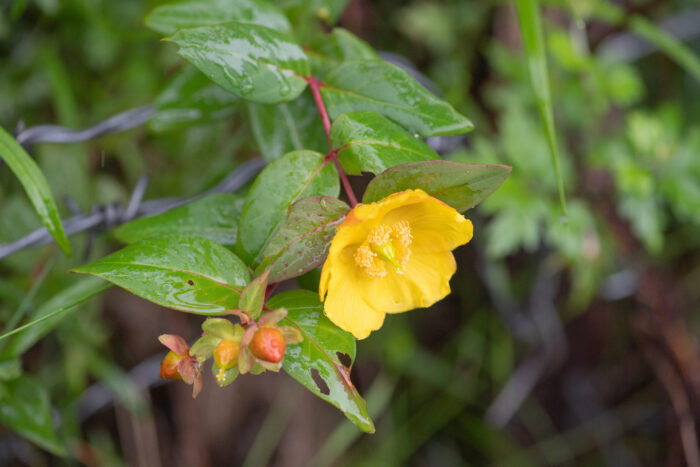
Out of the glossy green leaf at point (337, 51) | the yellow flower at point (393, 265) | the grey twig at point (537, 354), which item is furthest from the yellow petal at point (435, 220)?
the grey twig at point (537, 354)

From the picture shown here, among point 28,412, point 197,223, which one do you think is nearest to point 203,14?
point 197,223

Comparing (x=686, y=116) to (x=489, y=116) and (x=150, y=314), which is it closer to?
(x=489, y=116)

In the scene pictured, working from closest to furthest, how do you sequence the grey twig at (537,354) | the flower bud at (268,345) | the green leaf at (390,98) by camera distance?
the flower bud at (268,345) → the green leaf at (390,98) → the grey twig at (537,354)

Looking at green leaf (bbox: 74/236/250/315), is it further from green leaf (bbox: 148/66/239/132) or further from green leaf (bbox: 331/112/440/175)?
green leaf (bbox: 148/66/239/132)

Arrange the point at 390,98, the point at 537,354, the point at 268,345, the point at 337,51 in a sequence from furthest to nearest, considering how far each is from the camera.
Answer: the point at 537,354 < the point at 337,51 < the point at 390,98 < the point at 268,345

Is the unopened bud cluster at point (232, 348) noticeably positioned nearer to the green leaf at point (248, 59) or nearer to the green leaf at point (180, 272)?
the green leaf at point (180, 272)

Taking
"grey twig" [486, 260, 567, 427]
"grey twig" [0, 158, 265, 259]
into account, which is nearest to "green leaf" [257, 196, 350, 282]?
"grey twig" [0, 158, 265, 259]

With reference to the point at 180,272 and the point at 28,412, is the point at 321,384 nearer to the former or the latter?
the point at 180,272

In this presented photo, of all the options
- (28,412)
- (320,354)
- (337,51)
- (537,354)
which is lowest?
(537,354)
